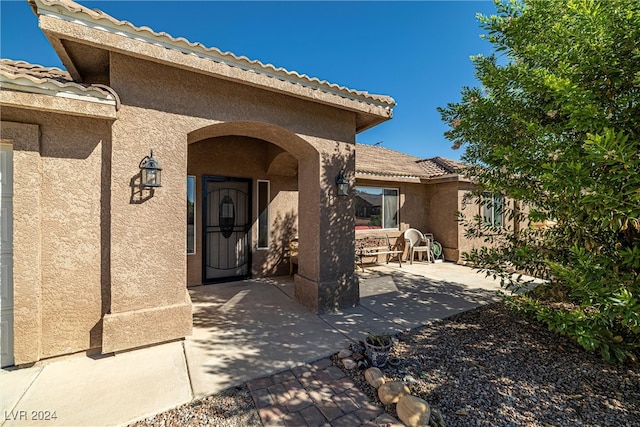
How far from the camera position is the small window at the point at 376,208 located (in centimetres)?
1066

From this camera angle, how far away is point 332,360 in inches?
148

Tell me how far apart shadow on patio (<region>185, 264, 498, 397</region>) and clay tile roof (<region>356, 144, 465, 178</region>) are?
4465 mm

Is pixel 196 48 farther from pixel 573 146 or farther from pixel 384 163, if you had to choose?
pixel 384 163

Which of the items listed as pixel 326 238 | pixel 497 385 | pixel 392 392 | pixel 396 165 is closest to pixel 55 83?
pixel 326 238

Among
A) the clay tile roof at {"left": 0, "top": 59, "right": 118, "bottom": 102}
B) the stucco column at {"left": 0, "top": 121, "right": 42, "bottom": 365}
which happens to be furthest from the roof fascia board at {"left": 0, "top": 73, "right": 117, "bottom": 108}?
the stucco column at {"left": 0, "top": 121, "right": 42, "bottom": 365}

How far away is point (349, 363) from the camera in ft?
11.8

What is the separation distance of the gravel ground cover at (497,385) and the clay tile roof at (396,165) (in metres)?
6.72

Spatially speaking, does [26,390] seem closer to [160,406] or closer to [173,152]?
[160,406]

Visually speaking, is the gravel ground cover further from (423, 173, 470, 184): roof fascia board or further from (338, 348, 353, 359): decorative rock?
(423, 173, 470, 184): roof fascia board

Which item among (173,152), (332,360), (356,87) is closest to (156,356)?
(332,360)

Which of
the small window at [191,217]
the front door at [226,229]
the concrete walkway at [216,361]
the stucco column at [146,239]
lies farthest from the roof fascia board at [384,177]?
the stucco column at [146,239]

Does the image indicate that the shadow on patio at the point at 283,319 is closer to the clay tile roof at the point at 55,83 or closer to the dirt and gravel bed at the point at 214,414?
the dirt and gravel bed at the point at 214,414

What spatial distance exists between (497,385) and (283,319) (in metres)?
3.58

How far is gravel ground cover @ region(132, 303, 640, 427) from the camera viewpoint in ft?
8.89
